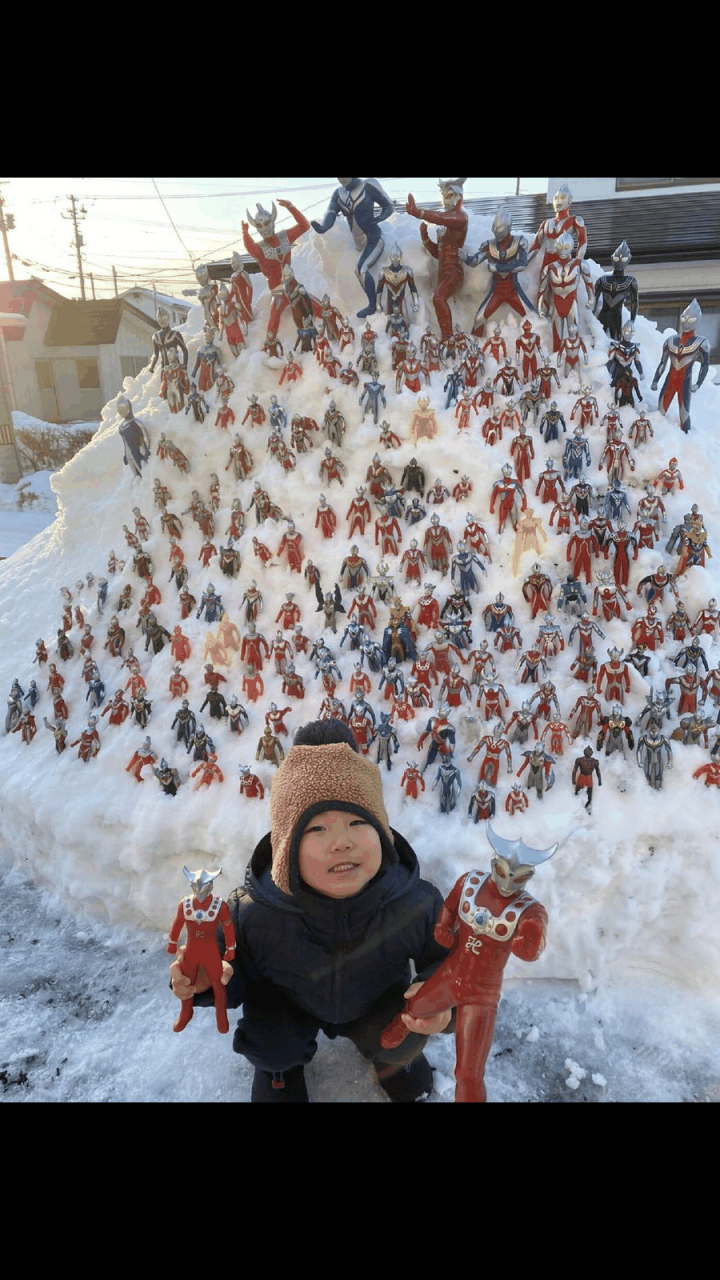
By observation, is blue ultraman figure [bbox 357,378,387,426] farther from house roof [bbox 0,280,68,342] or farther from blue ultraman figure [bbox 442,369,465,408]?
house roof [bbox 0,280,68,342]

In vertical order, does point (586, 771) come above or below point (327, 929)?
above

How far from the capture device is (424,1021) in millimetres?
2936

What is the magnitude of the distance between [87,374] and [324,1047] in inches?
938

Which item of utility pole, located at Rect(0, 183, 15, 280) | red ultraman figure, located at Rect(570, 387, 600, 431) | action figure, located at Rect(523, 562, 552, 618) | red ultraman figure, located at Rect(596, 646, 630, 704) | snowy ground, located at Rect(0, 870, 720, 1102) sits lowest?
snowy ground, located at Rect(0, 870, 720, 1102)

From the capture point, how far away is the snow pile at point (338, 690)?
13.4 feet

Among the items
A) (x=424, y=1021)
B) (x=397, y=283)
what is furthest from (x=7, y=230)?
(x=424, y=1021)

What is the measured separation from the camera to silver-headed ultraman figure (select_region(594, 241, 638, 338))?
5.79 metres

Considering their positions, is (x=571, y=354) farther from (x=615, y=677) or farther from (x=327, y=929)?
(x=327, y=929)

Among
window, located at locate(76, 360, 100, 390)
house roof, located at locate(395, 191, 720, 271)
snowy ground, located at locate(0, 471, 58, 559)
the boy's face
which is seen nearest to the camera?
the boy's face

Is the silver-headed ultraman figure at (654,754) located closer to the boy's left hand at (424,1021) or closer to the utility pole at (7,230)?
the boy's left hand at (424,1021)

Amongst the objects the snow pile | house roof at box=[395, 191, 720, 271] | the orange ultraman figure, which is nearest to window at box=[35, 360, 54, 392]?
house roof at box=[395, 191, 720, 271]

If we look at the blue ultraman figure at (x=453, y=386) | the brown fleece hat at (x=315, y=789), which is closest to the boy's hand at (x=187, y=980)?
the brown fleece hat at (x=315, y=789)

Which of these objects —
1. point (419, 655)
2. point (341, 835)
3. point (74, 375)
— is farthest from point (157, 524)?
point (74, 375)

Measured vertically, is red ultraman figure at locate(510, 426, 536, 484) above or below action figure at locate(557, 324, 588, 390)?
below
